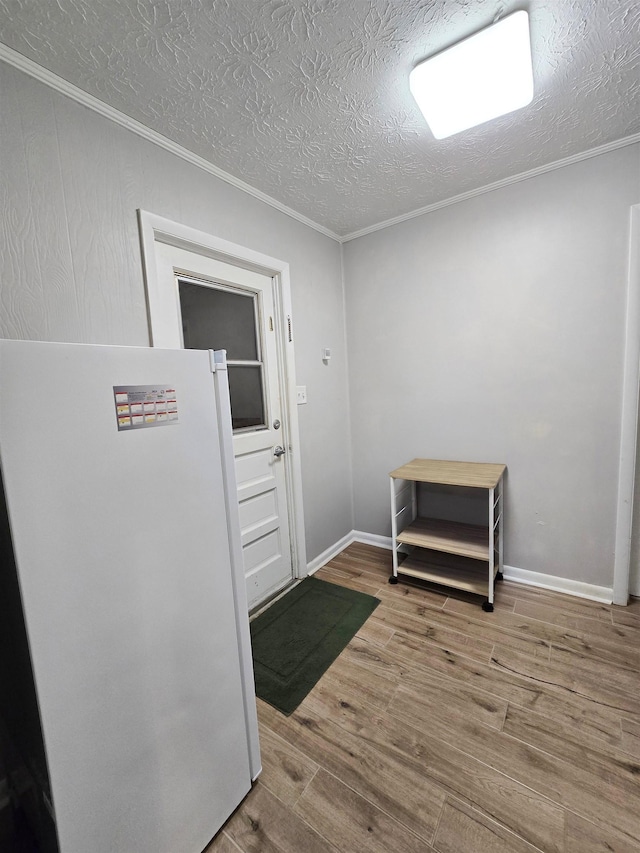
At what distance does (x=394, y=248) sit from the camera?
8.29 feet

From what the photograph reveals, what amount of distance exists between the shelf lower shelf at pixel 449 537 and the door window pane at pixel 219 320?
1.58m

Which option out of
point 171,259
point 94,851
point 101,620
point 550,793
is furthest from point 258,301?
point 550,793

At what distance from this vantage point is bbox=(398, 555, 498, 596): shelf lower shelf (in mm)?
2094

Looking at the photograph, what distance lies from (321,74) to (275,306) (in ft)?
3.75

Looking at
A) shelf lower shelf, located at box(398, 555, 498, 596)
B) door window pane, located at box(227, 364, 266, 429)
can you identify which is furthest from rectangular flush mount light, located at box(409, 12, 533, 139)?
shelf lower shelf, located at box(398, 555, 498, 596)

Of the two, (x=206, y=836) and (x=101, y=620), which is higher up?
(x=101, y=620)

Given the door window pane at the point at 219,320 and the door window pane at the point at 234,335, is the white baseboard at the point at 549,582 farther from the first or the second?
the door window pane at the point at 219,320

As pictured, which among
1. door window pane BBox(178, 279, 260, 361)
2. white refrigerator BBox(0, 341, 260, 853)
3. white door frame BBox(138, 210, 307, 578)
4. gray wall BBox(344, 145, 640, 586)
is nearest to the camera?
white refrigerator BBox(0, 341, 260, 853)

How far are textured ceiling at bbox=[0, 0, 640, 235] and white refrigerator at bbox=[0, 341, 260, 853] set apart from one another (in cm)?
108

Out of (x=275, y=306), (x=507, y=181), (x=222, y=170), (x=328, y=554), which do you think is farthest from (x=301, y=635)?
(x=507, y=181)

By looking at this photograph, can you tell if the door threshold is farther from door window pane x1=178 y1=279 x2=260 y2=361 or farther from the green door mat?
door window pane x1=178 y1=279 x2=260 y2=361

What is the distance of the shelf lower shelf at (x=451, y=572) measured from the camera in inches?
82.4

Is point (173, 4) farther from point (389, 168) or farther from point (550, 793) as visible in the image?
point (550, 793)

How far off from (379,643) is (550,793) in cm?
82
